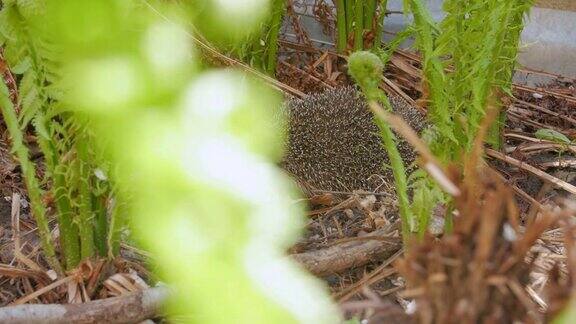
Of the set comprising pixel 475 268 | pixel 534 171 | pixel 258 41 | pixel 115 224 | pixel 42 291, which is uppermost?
pixel 475 268

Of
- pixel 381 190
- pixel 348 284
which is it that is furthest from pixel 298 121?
pixel 348 284

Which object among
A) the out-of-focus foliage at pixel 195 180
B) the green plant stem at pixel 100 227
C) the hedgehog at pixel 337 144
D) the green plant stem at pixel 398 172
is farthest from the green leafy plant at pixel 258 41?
the out-of-focus foliage at pixel 195 180

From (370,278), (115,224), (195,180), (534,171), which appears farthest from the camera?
(534,171)

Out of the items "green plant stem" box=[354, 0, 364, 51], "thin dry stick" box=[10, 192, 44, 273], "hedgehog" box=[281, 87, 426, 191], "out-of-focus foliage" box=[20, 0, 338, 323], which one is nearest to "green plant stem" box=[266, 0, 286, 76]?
"hedgehog" box=[281, 87, 426, 191]

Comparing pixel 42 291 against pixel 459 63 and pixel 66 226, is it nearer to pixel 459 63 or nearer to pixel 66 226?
pixel 66 226

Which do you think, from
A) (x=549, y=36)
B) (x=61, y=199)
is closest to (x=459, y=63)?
(x=61, y=199)

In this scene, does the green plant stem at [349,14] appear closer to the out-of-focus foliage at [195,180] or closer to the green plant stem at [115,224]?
the green plant stem at [115,224]

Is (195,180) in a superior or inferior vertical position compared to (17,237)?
superior

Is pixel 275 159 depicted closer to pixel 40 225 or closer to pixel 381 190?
pixel 381 190

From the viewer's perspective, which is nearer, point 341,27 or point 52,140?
point 52,140
